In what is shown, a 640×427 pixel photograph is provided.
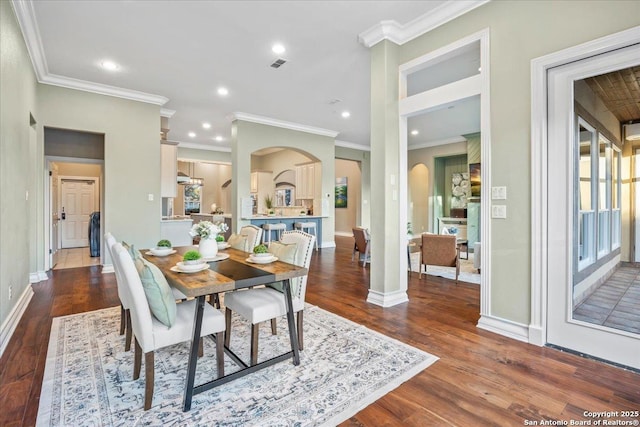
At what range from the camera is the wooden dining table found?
5.93 ft

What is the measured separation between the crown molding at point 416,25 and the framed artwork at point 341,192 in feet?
29.2

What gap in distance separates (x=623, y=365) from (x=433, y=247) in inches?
109

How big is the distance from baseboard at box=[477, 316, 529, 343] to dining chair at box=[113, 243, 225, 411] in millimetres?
2320

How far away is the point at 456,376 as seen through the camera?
2141 millimetres

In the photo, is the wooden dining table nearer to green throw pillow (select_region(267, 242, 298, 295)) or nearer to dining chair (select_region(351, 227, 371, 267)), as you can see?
green throw pillow (select_region(267, 242, 298, 295))

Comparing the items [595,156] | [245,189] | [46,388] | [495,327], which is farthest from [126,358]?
[245,189]

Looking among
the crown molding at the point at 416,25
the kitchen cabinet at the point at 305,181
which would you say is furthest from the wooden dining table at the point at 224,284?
the kitchen cabinet at the point at 305,181

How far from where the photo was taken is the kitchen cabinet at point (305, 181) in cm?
888

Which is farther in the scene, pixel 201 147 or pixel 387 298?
pixel 201 147

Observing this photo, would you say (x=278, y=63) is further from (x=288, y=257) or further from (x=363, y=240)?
(x=363, y=240)

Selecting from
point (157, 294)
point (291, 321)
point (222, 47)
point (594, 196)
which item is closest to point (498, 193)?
point (594, 196)

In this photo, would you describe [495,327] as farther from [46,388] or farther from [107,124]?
[107,124]

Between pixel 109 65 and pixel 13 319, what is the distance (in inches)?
134

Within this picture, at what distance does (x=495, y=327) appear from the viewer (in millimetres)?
2850
